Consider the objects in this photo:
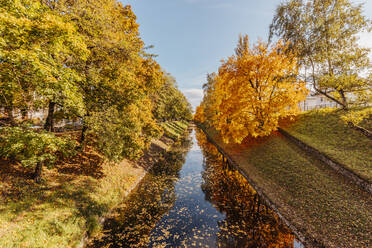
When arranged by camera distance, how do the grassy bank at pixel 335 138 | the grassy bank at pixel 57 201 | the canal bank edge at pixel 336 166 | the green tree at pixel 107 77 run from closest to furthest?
the grassy bank at pixel 57 201
the green tree at pixel 107 77
the canal bank edge at pixel 336 166
the grassy bank at pixel 335 138

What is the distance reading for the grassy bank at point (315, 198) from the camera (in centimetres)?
707

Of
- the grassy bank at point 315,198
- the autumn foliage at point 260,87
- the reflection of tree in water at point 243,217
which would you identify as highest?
the autumn foliage at point 260,87

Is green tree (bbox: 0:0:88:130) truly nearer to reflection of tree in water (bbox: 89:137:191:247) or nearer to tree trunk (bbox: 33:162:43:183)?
tree trunk (bbox: 33:162:43:183)

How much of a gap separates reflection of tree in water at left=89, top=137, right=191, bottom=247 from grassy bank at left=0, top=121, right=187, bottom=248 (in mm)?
802

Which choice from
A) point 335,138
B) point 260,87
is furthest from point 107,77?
point 335,138

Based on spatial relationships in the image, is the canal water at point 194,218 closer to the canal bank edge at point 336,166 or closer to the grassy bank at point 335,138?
the canal bank edge at point 336,166

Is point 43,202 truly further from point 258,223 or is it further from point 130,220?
point 258,223

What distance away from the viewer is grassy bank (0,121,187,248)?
6.40 metres

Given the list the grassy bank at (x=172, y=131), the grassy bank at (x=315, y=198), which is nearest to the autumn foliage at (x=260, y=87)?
the grassy bank at (x=315, y=198)

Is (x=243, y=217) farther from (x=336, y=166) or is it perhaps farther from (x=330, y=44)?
(x=330, y=44)

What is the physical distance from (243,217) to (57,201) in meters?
11.2

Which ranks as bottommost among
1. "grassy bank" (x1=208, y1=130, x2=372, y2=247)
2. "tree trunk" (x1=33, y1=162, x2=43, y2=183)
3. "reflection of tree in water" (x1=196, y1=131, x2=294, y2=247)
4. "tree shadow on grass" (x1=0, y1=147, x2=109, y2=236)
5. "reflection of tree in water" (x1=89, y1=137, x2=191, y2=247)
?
"reflection of tree in water" (x1=196, y1=131, x2=294, y2=247)

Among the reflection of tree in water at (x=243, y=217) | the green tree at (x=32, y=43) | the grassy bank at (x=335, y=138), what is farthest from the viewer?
the grassy bank at (x=335, y=138)

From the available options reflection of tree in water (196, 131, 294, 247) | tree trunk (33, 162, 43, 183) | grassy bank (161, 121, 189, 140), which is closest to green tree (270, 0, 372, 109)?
reflection of tree in water (196, 131, 294, 247)
